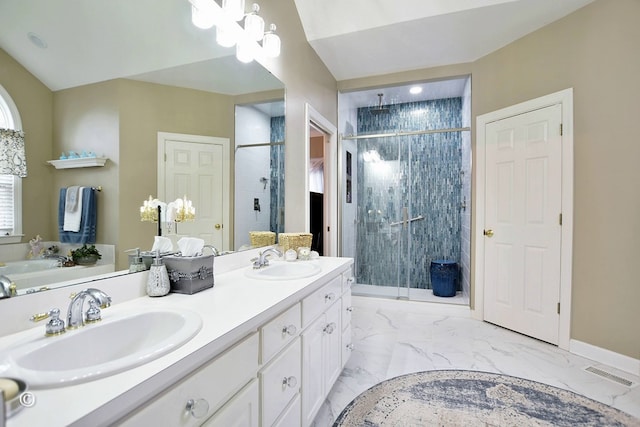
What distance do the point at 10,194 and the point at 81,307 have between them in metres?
0.38

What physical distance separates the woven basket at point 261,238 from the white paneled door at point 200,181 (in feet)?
0.95

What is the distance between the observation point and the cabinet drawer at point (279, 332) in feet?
3.57

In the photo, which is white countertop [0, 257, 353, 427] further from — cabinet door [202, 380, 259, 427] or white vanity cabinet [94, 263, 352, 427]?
cabinet door [202, 380, 259, 427]

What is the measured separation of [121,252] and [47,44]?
0.71m

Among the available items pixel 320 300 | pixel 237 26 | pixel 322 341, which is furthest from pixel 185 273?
pixel 237 26

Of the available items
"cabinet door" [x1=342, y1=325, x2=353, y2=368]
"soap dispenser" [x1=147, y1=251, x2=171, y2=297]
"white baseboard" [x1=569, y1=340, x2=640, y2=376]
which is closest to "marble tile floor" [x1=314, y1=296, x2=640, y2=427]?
"white baseboard" [x1=569, y1=340, x2=640, y2=376]

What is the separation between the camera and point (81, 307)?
870 mm

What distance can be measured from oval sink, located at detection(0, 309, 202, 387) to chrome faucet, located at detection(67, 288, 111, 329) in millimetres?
24

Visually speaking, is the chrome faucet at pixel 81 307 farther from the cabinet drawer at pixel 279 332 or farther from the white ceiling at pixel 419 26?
the white ceiling at pixel 419 26

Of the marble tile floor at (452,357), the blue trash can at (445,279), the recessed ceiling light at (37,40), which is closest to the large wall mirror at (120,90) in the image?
the recessed ceiling light at (37,40)

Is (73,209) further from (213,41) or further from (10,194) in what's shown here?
(213,41)

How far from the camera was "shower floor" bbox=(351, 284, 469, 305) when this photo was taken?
366cm

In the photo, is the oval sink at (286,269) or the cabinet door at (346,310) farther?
the cabinet door at (346,310)

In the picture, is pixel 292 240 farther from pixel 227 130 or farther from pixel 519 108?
pixel 519 108
